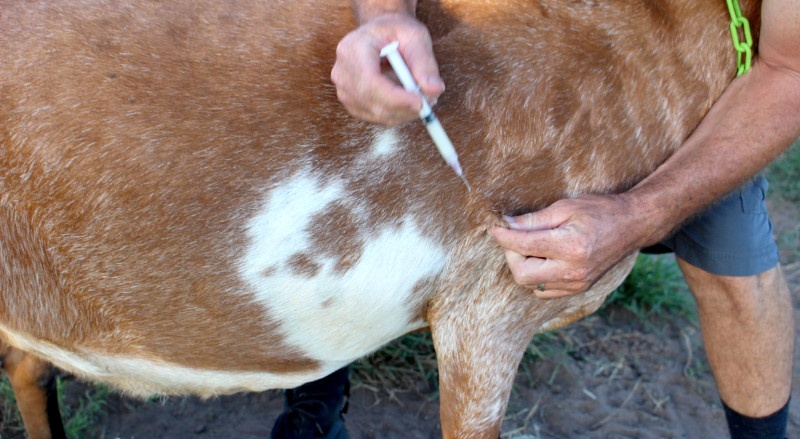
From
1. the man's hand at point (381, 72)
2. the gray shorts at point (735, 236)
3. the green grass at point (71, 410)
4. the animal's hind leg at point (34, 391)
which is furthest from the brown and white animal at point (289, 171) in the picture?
the green grass at point (71, 410)

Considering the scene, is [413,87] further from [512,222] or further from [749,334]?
[749,334]

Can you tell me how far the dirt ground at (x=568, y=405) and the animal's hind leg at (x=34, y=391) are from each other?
21cm

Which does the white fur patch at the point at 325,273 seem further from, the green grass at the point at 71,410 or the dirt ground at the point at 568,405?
the green grass at the point at 71,410

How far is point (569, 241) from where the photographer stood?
1.71m

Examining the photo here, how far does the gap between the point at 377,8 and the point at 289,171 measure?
39cm

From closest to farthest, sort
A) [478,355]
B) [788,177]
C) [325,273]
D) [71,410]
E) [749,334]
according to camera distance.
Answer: [325,273] → [478,355] → [749,334] → [71,410] → [788,177]

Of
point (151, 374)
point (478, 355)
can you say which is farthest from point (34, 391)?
point (478, 355)

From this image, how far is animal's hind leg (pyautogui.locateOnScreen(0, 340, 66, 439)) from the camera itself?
2576 mm

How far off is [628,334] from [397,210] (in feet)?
6.25

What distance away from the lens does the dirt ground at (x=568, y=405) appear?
9.36 feet

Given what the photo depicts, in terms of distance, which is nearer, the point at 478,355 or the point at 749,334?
the point at 478,355

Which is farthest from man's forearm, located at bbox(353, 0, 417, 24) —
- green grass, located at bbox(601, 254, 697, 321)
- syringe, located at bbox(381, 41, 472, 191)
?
green grass, located at bbox(601, 254, 697, 321)

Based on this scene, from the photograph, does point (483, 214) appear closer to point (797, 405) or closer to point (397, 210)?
point (397, 210)

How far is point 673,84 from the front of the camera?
1.88m
